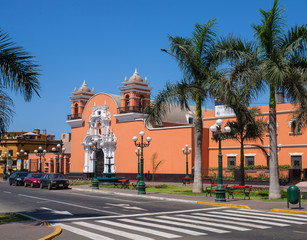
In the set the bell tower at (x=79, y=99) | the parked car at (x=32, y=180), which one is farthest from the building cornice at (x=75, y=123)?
the parked car at (x=32, y=180)

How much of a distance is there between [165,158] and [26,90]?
34949mm

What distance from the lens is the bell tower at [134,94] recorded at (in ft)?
169

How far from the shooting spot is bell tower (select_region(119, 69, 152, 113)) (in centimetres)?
5138

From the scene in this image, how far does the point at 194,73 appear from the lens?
79.4 feet

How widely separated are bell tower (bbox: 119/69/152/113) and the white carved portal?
291 centimetres

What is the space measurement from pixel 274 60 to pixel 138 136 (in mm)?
30917

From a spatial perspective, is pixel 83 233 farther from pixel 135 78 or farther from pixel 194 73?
pixel 135 78

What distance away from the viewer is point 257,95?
20.4 metres

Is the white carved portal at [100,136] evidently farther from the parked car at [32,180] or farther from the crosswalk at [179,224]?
the crosswalk at [179,224]

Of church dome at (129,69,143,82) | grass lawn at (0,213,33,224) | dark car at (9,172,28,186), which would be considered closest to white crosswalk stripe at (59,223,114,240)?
grass lawn at (0,213,33,224)

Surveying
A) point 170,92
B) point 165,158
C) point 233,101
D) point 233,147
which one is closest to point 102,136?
point 165,158

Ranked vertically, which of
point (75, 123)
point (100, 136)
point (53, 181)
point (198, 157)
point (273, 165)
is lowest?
point (53, 181)

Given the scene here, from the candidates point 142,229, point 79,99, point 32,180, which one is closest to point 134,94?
point 79,99

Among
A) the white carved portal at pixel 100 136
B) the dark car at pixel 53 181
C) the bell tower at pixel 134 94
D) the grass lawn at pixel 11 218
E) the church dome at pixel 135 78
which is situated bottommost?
the grass lawn at pixel 11 218
